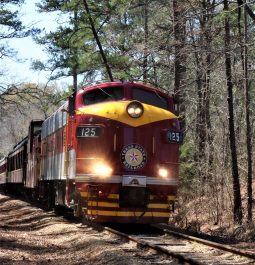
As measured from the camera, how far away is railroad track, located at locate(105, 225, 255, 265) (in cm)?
813

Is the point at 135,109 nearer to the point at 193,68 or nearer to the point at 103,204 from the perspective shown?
the point at 103,204

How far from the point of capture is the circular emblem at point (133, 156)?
12.0 meters

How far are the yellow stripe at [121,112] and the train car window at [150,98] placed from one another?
0.36 m

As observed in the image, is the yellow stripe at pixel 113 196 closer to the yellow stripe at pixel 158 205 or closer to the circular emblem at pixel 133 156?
the circular emblem at pixel 133 156

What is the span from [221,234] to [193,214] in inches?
156

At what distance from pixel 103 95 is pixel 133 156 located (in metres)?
1.82

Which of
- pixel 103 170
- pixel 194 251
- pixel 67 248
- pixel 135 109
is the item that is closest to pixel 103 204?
pixel 103 170

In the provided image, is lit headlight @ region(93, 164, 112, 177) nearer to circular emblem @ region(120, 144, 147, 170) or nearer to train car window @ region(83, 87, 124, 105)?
circular emblem @ region(120, 144, 147, 170)

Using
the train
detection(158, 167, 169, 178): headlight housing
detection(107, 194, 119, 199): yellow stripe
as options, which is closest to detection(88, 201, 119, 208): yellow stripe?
the train

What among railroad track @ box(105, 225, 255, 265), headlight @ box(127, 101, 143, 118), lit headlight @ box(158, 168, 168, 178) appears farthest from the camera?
lit headlight @ box(158, 168, 168, 178)

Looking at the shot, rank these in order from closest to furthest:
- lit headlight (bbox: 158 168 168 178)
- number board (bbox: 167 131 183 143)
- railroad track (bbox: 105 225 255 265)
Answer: railroad track (bbox: 105 225 255 265)
lit headlight (bbox: 158 168 168 178)
number board (bbox: 167 131 183 143)

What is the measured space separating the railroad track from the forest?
301 centimetres

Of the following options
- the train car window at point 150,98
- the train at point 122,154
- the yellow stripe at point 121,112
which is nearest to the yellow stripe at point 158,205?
the train at point 122,154

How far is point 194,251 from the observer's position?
30.4ft
